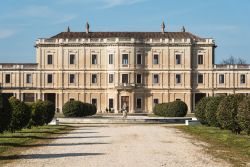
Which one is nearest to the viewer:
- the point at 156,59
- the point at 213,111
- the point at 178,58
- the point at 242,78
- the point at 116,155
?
the point at 116,155

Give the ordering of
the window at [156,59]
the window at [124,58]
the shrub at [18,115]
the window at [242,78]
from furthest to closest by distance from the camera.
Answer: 1. the window at [242,78]
2. the window at [156,59]
3. the window at [124,58]
4. the shrub at [18,115]

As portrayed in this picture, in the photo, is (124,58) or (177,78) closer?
(124,58)

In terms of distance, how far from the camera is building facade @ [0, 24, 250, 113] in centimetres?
7431

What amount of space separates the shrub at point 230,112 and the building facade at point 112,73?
4700 cm

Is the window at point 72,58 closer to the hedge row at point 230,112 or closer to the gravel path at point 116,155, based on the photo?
the hedge row at point 230,112

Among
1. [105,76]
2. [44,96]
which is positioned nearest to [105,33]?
[105,76]

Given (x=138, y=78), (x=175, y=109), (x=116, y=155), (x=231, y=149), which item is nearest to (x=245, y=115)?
(x=231, y=149)

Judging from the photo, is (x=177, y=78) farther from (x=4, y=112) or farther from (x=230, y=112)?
(x=4, y=112)

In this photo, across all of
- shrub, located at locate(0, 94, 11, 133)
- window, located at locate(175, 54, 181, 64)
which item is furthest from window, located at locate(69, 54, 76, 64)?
shrub, located at locate(0, 94, 11, 133)

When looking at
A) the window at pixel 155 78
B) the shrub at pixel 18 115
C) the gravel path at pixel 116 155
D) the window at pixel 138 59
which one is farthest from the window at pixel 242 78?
the gravel path at pixel 116 155

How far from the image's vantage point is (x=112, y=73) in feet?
242

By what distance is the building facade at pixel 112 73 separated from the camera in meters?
74.3

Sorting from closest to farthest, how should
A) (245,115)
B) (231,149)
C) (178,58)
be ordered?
(231,149)
(245,115)
(178,58)

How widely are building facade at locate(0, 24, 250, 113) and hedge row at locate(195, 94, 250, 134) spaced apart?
119 feet
